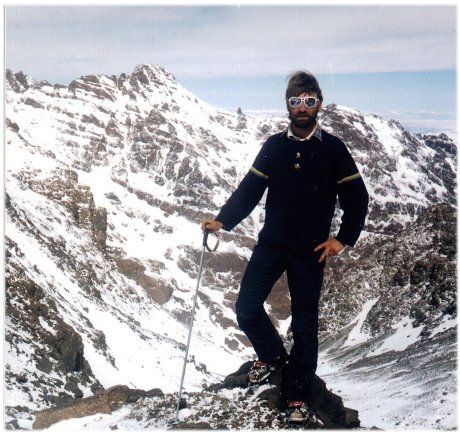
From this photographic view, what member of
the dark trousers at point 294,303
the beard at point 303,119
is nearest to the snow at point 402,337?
the dark trousers at point 294,303

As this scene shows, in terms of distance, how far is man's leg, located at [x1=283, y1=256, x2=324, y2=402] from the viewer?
646 cm

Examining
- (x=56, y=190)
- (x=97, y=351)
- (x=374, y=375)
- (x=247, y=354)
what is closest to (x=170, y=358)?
(x=97, y=351)

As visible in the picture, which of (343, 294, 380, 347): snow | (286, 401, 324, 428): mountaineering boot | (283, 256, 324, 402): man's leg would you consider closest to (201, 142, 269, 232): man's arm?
(283, 256, 324, 402): man's leg

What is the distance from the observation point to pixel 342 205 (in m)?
6.28

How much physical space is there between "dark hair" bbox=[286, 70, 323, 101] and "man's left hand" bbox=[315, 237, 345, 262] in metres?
1.81

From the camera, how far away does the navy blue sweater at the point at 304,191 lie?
20.5 feet

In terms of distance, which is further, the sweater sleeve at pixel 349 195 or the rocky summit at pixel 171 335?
the rocky summit at pixel 171 335

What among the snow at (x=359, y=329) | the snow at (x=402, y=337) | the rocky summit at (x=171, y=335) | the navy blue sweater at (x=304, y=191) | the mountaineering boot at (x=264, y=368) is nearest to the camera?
the navy blue sweater at (x=304, y=191)

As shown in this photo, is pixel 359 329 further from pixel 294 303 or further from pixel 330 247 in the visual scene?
pixel 330 247

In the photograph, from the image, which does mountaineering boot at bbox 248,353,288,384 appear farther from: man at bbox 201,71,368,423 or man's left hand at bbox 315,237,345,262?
man's left hand at bbox 315,237,345,262

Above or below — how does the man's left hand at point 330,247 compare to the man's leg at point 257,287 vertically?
above

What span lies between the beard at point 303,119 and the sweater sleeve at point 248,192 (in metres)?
0.55

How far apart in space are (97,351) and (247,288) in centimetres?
5154

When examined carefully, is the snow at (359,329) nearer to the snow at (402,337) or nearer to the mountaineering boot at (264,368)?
the snow at (402,337)
